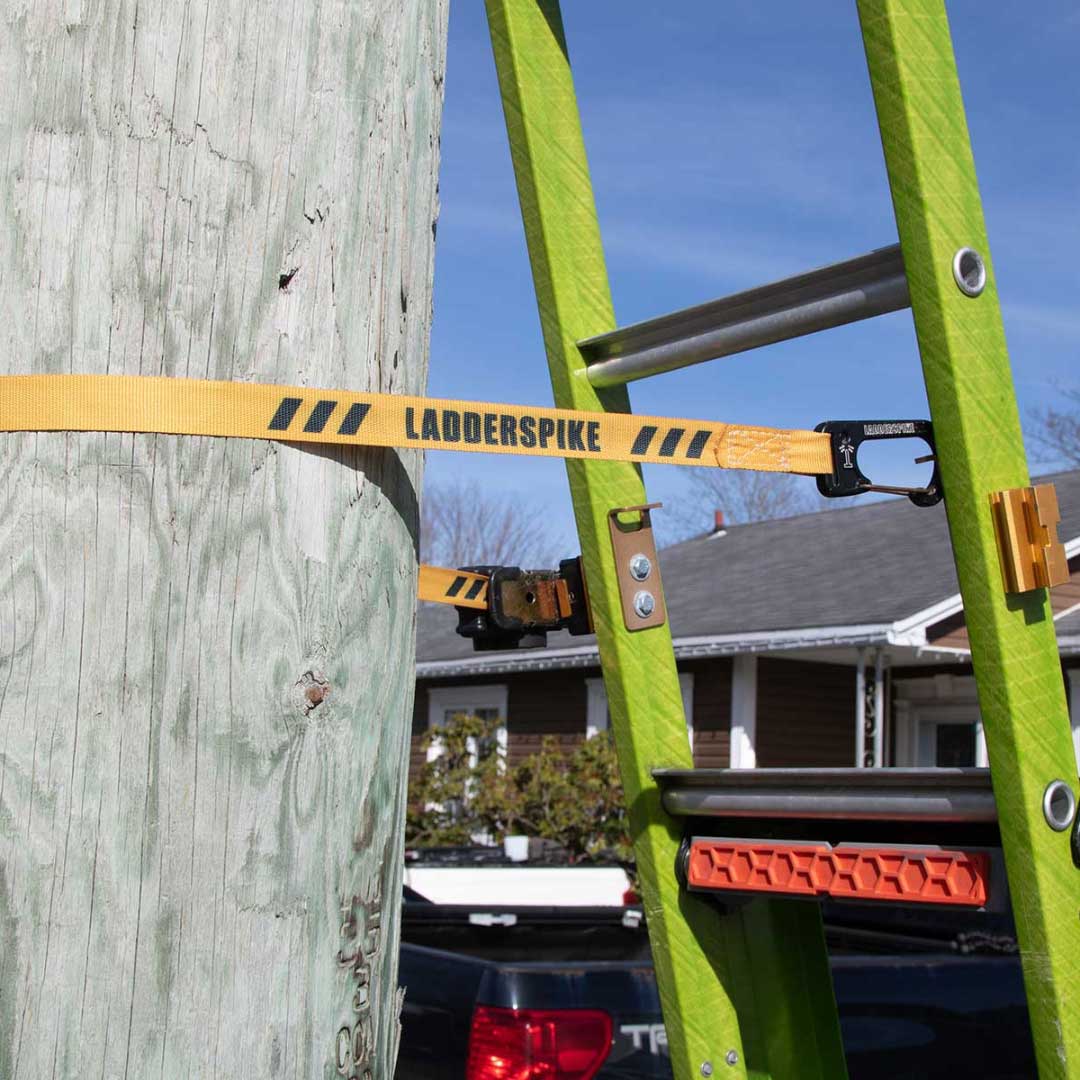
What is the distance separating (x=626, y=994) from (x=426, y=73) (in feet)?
8.93

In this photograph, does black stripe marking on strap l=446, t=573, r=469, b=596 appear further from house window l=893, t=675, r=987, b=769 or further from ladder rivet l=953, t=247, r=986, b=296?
house window l=893, t=675, r=987, b=769

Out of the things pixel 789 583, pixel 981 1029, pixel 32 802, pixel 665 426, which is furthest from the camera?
pixel 789 583

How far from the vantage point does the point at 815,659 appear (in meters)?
17.3

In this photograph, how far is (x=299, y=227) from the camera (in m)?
1.48

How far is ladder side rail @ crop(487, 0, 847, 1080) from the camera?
203 centimetres

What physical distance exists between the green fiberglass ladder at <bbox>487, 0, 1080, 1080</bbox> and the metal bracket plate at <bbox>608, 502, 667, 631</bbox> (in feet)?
0.04

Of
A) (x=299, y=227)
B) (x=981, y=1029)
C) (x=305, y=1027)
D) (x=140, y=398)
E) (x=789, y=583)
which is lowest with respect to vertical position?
(x=981, y=1029)

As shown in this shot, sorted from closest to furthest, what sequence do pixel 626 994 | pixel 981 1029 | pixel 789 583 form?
pixel 626 994 → pixel 981 1029 → pixel 789 583

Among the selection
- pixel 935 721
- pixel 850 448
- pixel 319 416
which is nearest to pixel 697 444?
pixel 850 448

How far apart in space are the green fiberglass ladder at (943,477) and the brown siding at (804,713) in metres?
15.2

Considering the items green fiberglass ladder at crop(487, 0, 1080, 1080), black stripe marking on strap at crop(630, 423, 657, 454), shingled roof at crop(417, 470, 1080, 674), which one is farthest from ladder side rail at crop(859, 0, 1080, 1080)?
shingled roof at crop(417, 470, 1080, 674)

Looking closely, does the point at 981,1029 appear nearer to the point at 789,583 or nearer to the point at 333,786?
the point at 333,786

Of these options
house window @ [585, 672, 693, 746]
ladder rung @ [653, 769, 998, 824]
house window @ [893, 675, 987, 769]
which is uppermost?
house window @ [585, 672, 693, 746]

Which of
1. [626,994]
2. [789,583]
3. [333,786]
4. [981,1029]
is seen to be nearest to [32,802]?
[333,786]
